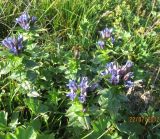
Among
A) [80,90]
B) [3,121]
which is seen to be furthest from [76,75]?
[3,121]

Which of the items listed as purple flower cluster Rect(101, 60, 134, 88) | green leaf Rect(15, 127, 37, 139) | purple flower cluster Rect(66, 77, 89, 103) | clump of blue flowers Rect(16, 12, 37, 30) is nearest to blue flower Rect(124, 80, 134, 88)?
purple flower cluster Rect(101, 60, 134, 88)

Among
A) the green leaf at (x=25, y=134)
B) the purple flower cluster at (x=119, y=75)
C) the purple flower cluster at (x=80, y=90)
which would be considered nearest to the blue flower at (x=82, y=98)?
the purple flower cluster at (x=80, y=90)

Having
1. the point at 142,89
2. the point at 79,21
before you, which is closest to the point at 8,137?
the point at 142,89

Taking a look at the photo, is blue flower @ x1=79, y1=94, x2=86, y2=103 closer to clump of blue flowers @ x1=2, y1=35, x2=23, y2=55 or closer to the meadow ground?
the meadow ground

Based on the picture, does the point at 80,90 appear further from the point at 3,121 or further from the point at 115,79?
the point at 3,121

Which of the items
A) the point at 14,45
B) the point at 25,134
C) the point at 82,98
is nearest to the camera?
the point at 25,134
